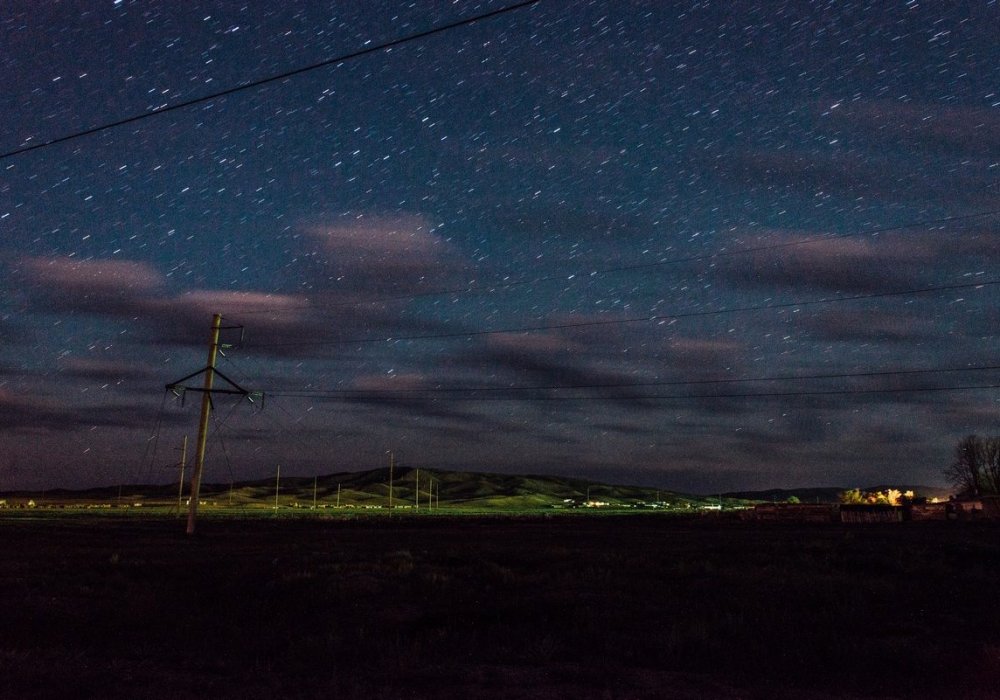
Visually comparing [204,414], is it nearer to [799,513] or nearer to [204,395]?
[204,395]

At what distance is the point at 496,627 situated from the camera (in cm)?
1750

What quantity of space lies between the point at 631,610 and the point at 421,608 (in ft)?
16.2

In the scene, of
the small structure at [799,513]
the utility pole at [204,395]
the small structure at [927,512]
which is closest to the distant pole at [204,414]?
the utility pole at [204,395]

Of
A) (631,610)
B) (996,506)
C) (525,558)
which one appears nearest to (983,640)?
(631,610)

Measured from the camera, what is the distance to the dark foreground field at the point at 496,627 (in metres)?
11.9

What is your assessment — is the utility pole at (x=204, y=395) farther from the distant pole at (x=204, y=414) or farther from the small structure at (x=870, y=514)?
the small structure at (x=870, y=514)

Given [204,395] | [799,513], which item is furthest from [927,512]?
[204,395]

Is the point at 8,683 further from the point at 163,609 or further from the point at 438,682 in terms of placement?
the point at 163,609

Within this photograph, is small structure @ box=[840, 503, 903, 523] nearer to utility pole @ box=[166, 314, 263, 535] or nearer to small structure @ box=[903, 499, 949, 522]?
small structure @ box=[903, 499, 949, 522]

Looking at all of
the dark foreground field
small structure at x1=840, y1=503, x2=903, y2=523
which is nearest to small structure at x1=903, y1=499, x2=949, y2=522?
small structure at x1=840, y1=503, x2=903, y2=523

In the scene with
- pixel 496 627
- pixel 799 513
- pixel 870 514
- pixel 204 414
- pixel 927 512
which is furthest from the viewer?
pixel 927 512

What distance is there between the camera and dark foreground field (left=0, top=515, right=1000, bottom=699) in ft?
39.1

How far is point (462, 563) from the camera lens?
31.4m

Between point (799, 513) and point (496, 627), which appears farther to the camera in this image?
point (799, 513)
